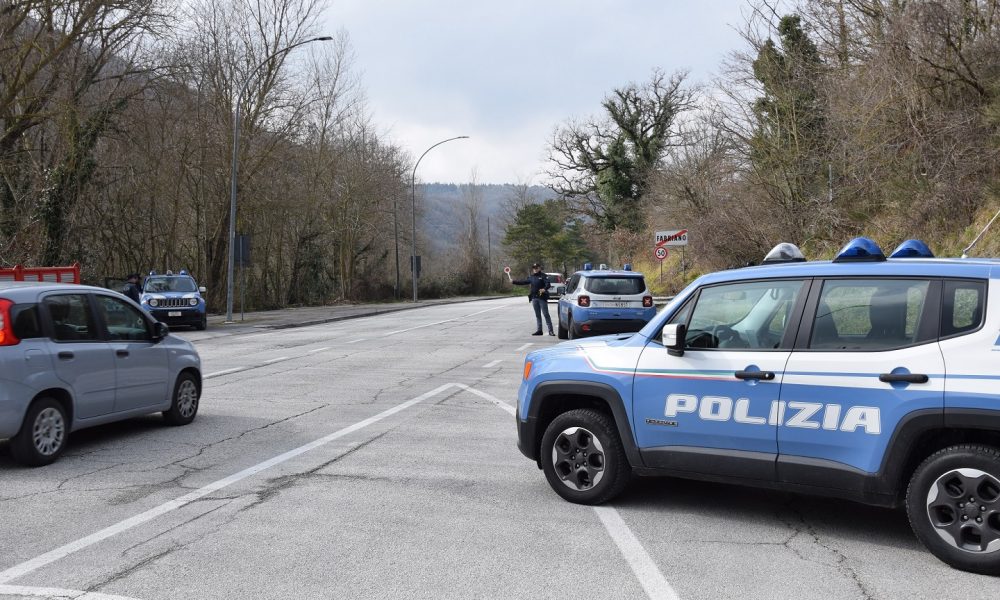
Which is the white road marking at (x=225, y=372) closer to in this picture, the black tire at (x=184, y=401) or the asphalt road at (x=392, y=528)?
the black tire at (x=184, y=401)

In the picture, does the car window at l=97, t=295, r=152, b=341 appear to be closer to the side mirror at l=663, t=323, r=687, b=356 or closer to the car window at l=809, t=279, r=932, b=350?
the side mirror at l=663, t=323, r=687, b=356

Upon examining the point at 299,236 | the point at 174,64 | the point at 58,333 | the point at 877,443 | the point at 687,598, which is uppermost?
the point at 174,64

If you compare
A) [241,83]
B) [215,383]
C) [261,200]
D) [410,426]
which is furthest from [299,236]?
[410,426]

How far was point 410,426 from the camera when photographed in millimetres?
8695

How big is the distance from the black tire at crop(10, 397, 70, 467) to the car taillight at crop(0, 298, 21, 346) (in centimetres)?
54

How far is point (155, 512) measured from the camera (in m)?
5.47

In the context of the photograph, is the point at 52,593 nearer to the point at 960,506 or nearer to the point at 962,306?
the point at 960,506

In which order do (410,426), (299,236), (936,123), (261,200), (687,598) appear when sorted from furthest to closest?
(299,236) < (261,200) < (936,123) < (410,426) < (687,598)

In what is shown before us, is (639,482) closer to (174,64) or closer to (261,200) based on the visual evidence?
(174,64)

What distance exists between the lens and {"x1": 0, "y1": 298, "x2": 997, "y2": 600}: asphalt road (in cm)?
418

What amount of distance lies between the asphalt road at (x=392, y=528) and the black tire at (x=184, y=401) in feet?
0.48

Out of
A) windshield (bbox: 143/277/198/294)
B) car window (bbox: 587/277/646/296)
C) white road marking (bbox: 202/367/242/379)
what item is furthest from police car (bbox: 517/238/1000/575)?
windshield (bbox: 143/277/198/294)

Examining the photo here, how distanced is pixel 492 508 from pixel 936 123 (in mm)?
14408

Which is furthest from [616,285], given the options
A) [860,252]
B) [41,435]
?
[860,252]
